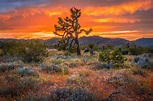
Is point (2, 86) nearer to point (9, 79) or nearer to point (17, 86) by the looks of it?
point (17, 86)

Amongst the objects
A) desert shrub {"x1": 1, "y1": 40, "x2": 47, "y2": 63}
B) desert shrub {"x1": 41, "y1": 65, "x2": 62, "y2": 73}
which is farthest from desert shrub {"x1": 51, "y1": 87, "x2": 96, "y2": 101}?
desert shrub {"x1": 1, "y1": 40, "x2": 47, "y2": 63}

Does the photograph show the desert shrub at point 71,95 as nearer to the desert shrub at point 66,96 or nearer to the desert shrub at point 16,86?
the desert shrub at point 66,96

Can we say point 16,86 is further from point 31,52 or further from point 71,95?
point 31,52

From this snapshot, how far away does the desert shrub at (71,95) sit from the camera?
799cm

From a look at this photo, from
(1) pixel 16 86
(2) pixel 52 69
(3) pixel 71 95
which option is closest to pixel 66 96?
(3) pixel 71 95

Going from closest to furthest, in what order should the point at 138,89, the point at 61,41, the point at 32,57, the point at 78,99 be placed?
the point at 78,99 < the point at 138,89 < the point at 32,57 < the point at 61,41

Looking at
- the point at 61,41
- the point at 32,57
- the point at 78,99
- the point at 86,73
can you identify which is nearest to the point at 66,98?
the point at 78,99

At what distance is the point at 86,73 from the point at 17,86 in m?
4.88

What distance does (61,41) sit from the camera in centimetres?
3338

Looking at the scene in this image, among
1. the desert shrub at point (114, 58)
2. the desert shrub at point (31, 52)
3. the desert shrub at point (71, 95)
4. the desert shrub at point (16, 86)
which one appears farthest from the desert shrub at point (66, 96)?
the desert shrub at point (31, 52)

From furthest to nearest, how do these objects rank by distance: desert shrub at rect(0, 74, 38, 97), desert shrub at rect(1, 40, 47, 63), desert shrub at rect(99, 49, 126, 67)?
desert shrub at rect(1, 40, 47, 63), desert shrub at rect(99, 49, 126, 67), desert shrub at rect(0, 74, 38, 97)

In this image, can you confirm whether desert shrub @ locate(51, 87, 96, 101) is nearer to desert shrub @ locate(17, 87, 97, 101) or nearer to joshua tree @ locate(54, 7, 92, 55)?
desert shrub @ locate(17, 87, 97, 101)

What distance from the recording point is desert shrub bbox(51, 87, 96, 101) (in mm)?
7992

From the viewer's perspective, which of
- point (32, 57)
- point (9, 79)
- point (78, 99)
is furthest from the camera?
point (32, 57)
